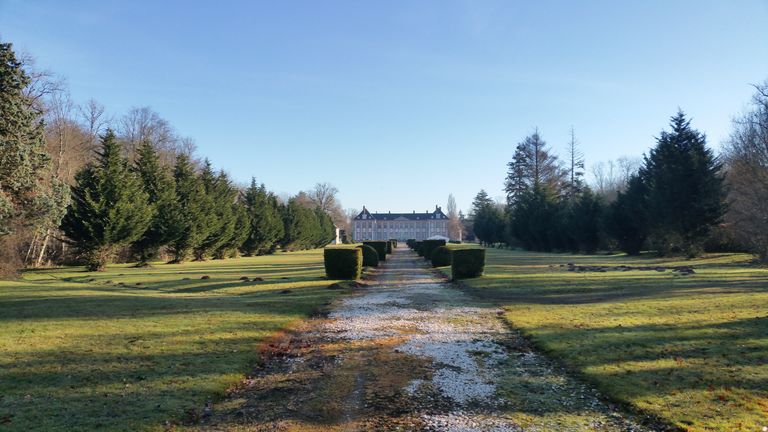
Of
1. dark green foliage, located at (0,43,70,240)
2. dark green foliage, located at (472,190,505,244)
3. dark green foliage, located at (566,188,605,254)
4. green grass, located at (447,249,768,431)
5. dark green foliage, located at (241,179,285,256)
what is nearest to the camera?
green grass, located at (447,249,768,431)

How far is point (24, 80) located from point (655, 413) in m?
24.4

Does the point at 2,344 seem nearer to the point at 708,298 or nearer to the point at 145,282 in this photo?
the point at 145,282

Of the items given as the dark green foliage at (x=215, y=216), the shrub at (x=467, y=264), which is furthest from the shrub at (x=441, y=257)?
the dark green foliage at (x=215, y=216)

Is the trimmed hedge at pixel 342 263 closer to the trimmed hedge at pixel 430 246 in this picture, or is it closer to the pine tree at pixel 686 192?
the trimmed hedge at pixel 430 246

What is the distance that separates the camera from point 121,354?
23.1ft

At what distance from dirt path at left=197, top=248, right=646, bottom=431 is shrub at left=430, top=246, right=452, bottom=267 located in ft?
62.4

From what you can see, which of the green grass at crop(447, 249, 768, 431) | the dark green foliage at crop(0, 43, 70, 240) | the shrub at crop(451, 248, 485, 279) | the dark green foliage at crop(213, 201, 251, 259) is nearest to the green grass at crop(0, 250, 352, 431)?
the green grass at crop(447, 249, 768, 431)

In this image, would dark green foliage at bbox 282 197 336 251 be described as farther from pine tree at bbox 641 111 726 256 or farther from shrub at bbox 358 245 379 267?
pine tree at bbox 641 111 726 256

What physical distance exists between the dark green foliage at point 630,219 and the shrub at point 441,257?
55.6 ft

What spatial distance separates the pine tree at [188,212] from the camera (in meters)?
36.9

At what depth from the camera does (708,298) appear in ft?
40.5

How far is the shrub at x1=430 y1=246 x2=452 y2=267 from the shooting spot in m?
28.9

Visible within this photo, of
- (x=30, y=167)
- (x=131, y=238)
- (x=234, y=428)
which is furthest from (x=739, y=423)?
(x=131, y=238)

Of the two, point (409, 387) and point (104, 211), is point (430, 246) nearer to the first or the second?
point (104, 211)
